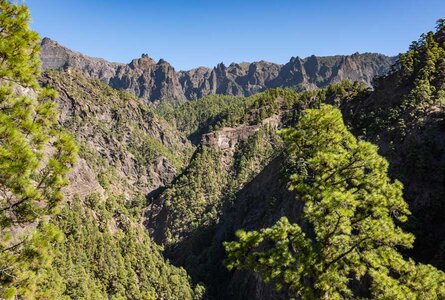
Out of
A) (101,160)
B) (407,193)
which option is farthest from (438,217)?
(101,160)

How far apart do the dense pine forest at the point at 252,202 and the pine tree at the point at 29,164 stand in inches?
1.8

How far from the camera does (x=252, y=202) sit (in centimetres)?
11331

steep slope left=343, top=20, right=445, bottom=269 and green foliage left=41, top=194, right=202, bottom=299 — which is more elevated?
steep slope left=343, top=20, right=445, bottom=269

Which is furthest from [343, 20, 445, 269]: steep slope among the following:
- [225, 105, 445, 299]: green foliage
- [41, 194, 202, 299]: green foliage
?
[41, 194, 202, 299]: green foliage

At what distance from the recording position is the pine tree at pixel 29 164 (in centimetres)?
1104

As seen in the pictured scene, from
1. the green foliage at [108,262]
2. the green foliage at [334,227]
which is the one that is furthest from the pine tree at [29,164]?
the green foliage at [108,262]

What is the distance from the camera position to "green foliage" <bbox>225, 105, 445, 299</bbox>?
12435 millimetres

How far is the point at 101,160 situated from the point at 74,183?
69.1 metres

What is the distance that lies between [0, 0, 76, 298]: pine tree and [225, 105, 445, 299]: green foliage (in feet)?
21.4

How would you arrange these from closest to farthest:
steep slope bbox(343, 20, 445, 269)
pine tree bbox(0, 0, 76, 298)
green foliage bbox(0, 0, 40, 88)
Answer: pine tree bbox(0, 0, 76, 298) < green foliage bbox(0, 0, 40, 88) < steep slope bbox(343, 20, 445, 269)

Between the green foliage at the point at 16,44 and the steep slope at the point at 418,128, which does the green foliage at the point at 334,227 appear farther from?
the steep slope at the point at 418,128

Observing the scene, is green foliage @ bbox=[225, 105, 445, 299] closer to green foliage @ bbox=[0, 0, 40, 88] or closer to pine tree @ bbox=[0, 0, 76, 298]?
pine tree @ bbox=[0, 0, 76, 298]

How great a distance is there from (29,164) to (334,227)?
33.3 ft

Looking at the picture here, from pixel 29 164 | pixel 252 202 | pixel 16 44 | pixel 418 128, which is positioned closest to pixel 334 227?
pixel 29 164
